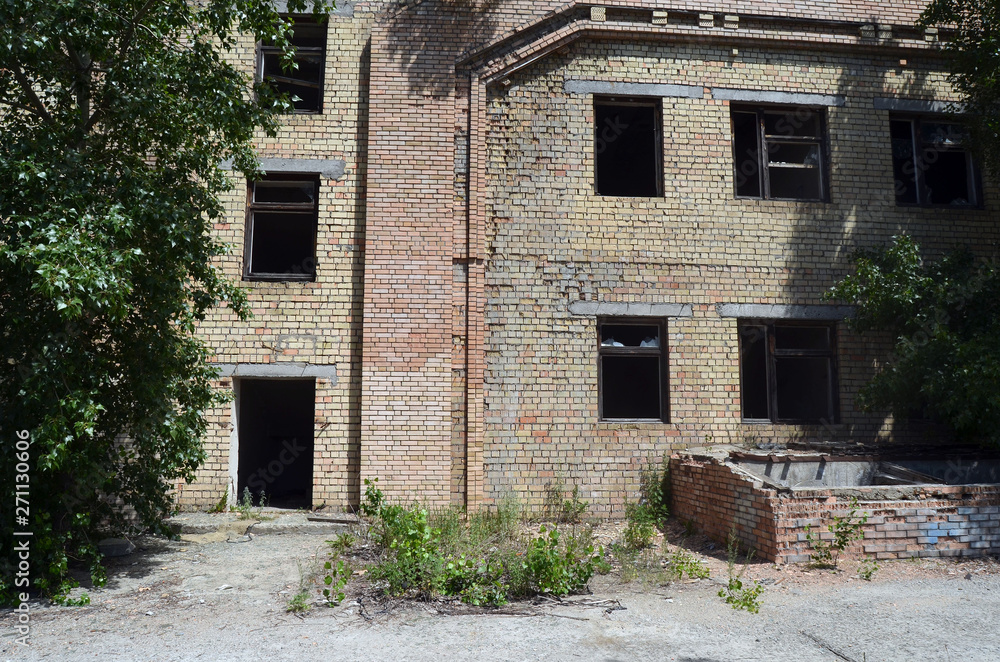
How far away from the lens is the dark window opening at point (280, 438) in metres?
11.2

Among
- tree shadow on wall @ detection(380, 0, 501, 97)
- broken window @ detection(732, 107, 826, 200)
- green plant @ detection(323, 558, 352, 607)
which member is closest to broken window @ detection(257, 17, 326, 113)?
tree shadow on wall @ detection(380, 0, 501, 97)

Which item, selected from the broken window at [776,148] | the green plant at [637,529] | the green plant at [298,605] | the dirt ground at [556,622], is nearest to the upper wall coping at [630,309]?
the broken window at [776,148]

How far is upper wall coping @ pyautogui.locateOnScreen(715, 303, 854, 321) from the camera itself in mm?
9617

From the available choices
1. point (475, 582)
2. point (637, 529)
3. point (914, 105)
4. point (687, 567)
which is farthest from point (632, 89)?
point (475, 582)

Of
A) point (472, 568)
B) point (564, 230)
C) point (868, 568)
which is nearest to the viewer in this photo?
point (472, 568)

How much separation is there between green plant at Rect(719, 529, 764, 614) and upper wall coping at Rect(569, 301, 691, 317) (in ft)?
11.9

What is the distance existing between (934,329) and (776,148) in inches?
153

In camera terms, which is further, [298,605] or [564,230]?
[564,230]

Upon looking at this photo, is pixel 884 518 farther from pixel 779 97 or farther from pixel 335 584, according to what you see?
pixel 779 97

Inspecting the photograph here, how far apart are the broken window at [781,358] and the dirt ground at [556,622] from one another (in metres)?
3.38

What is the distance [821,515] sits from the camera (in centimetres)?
669

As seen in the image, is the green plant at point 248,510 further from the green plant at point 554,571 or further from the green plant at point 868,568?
the green plant at point 868,568

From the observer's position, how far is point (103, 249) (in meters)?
5.48

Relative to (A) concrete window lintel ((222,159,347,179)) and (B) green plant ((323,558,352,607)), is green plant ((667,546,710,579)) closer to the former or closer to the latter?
(B) green plant ((323,558,352,607))
